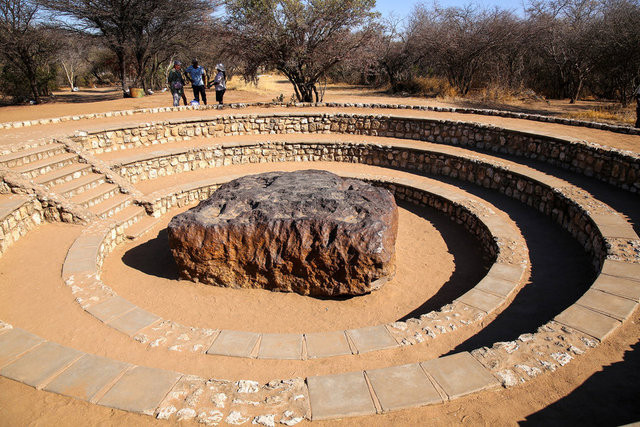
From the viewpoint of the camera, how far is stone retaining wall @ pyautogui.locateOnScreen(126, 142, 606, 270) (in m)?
6.74

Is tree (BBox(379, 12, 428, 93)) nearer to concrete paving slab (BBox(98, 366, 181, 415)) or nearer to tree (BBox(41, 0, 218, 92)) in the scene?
tree (BBox(41, 0, 218, 92))

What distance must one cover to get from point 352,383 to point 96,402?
201cm

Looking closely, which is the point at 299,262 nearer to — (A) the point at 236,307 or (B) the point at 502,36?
(A) the point at 236,307

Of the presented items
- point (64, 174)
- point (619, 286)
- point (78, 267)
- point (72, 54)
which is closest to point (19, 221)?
point (64, 174)

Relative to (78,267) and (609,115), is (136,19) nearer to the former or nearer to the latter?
(78,267)

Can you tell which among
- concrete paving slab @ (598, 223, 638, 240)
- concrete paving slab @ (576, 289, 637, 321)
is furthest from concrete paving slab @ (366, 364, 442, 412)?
concrete paving slab @ (598, 223, 638, 240)

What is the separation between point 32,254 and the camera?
5965 mm

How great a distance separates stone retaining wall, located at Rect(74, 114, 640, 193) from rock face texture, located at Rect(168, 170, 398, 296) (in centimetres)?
507

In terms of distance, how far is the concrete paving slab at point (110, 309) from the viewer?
14.7 feet

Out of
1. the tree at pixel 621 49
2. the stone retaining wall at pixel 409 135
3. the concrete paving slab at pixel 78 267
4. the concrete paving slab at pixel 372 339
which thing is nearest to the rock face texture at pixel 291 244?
the concrete paving slab at pixel 78 267

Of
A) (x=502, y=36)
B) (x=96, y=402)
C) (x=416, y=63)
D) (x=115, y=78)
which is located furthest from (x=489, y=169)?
(x=115, y=78)

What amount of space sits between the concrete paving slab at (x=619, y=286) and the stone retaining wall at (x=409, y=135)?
390 centimetres

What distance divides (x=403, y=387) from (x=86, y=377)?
2.63 m

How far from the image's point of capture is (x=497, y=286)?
197 inches
